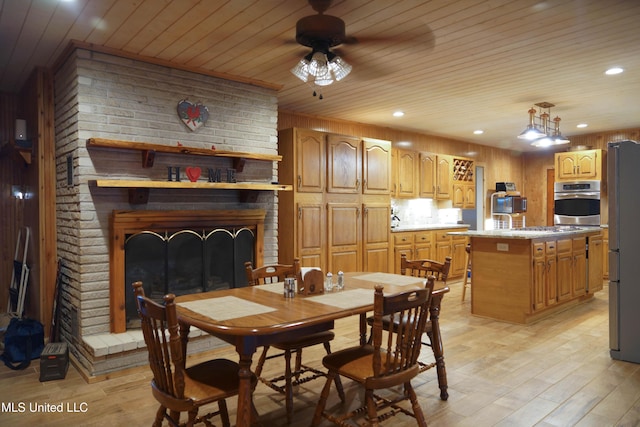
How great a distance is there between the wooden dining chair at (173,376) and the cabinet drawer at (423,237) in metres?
4.74

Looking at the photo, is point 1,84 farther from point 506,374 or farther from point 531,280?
point 531,280

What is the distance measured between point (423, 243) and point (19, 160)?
5119mm

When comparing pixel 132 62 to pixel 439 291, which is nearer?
pixel 439 291

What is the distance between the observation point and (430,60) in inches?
147

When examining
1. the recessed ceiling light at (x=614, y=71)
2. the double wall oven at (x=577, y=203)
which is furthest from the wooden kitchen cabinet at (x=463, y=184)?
the recessed ceiling light at (x=614, y=71)

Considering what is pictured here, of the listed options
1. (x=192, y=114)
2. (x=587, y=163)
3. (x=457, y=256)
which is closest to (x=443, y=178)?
(x=457, y=256)

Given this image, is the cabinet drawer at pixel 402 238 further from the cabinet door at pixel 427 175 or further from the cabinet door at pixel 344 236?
the cabinet door at pixel 427 175

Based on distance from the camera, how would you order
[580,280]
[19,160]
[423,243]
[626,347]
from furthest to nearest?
[423,243]
[580,280]
[19,160]
[626,347]

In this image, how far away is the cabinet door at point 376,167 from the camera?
5.83m

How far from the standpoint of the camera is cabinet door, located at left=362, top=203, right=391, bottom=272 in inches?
229

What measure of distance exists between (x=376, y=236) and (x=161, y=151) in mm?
3193

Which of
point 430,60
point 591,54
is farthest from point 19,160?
point 591,54

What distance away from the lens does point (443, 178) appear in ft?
23.9

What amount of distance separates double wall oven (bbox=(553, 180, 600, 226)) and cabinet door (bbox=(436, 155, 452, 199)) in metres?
1.86
